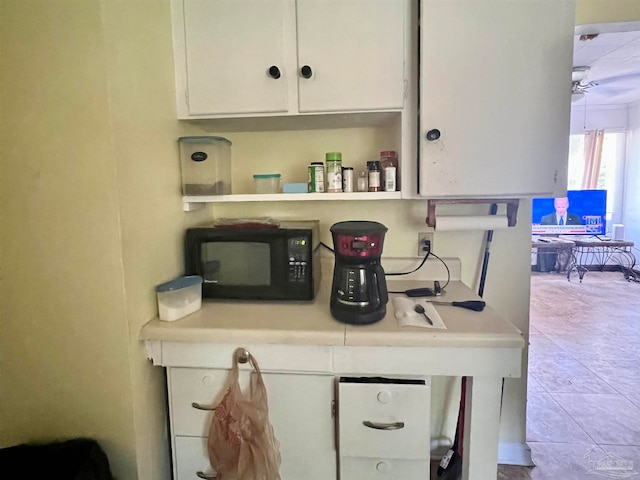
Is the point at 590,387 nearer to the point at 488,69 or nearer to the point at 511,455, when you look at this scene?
the point at 511,455

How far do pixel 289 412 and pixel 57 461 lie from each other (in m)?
0.68

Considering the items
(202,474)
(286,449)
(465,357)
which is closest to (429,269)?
(465,357)

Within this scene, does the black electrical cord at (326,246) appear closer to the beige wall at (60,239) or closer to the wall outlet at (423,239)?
the wall outlet at (423,239)

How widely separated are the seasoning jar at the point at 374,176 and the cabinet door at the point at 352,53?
0.70 feet

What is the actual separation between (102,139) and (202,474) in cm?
111

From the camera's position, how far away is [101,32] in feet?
3.36

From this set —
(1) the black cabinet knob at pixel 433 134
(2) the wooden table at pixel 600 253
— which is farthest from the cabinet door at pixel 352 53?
(2) the wooden table at pixel 600 253

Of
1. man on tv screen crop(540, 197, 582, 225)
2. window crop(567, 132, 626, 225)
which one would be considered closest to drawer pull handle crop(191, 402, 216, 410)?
man on tv screen crop(540, 197, 582, 225)

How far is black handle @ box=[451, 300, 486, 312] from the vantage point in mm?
1300

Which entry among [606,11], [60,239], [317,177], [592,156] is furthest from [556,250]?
[60,239]

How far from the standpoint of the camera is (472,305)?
1317mm

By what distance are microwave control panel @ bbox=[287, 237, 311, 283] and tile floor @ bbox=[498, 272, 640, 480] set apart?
1.31m

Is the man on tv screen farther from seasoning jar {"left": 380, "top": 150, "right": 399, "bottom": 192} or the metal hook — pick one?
the metal hook

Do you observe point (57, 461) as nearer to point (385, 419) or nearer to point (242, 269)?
point (242, 269)
